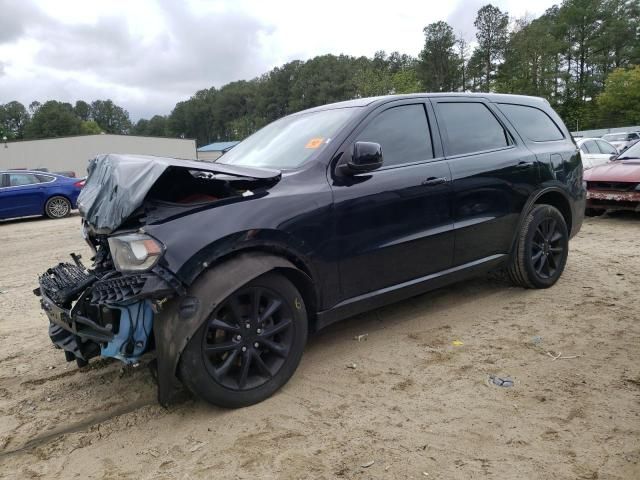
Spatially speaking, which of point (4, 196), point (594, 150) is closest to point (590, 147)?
point (594, 150)

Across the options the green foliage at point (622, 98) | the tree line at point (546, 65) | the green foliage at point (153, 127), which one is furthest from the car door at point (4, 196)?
the green foliage at point (153, 127)

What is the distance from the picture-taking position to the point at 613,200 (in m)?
8.42

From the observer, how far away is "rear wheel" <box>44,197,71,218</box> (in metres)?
13.6

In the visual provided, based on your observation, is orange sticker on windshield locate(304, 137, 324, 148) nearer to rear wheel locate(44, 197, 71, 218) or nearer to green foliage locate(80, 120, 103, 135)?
rear wheel locate(44, 197, 71, 218)

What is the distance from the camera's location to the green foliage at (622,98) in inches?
1989

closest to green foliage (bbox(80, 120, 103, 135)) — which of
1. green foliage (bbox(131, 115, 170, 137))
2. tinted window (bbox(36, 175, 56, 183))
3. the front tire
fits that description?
green foliage (bbox(131, 115, 170, 137))

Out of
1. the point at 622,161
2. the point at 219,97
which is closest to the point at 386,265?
the point at 622,161

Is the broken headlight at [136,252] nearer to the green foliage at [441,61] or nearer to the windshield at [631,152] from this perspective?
A: the windshield at [631,152]

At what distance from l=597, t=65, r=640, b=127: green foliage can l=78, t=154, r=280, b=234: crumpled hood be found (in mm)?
59093

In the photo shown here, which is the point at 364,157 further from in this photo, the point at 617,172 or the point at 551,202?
the point at 617,172

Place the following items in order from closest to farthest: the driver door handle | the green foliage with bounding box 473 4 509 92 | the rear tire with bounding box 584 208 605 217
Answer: the driver door handle, the rear tire with bounding box 584 208 605 217, the green foliage with bounding box 473 4 509 92

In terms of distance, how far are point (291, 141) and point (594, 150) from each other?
13462 millimetres

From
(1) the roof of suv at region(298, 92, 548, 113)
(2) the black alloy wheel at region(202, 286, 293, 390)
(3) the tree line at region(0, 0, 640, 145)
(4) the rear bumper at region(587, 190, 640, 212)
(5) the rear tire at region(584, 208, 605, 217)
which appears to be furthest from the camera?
(3) the tree line at region(0, 0, 640, 145)

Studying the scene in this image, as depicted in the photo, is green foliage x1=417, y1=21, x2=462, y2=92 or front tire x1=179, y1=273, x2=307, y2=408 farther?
green foliage x1=417, y1=21, x2=462, y2=92
